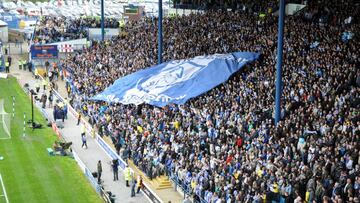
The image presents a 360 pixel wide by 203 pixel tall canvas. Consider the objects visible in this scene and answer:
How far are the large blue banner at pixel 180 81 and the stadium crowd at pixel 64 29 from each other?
106ft

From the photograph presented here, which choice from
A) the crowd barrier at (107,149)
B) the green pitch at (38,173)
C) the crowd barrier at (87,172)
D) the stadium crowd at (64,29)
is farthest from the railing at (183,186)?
the stadium crowd at (64,29)

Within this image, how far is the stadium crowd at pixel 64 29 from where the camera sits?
234 ft

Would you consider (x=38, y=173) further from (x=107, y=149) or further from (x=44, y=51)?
(x=44, y=51)

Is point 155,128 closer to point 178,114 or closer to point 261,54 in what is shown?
point 178,114

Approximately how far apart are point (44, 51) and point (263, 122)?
123 ft

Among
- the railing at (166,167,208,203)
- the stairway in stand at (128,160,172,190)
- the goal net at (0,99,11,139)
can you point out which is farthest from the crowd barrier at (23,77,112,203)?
the railing at (166,167,208,203)

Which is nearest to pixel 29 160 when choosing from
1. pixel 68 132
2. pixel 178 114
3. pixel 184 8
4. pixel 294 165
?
pixel 68 132

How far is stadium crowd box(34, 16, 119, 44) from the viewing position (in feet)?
234

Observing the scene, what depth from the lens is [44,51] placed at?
Result: 6262 centimetres

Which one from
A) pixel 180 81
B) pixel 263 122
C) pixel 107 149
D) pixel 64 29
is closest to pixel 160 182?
pixel 263 122

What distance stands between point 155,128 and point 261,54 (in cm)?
780

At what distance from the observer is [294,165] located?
2469 cm

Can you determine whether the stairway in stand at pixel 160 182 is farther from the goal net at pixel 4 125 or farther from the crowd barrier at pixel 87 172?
the goal net at pixel 4 125

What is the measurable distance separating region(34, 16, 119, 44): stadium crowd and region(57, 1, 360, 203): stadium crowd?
25.2 m
